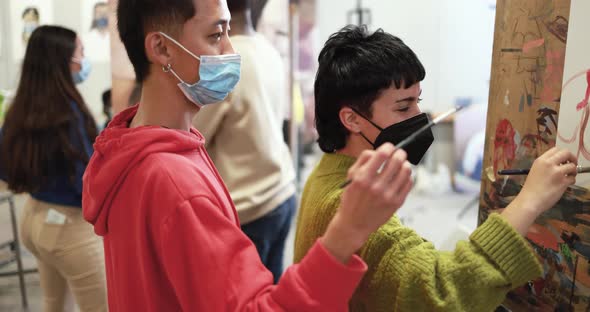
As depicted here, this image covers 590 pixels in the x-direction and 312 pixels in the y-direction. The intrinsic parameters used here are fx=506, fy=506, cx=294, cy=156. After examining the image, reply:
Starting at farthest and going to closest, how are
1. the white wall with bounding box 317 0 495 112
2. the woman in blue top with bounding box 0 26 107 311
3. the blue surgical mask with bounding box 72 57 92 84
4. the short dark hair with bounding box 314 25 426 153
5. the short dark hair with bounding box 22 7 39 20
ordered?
the white wall with bounding box 317 0 495 112 → the short dark hair with bounding box 22 7 39 20 → the blue surgical mask with bounding box 72 57 92 84 → the woman in blue top with bounding box 0 26 107 311 → the short dark hair with bounding box 314 25 426 153

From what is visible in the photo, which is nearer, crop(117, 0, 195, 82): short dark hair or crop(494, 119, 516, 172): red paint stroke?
crop(117, 0, 195, 82): short dark hair

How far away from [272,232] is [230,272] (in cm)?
115

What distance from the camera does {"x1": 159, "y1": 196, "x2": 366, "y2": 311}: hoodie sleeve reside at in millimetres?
704

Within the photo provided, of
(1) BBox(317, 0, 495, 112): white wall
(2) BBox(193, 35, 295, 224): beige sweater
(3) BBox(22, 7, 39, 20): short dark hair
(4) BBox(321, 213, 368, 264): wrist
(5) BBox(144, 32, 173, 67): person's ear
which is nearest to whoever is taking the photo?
(4) BBox(321, 213, 368, 264): wrist

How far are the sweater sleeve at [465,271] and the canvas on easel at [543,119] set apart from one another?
0.26 metres

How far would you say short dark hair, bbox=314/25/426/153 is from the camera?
1.08 m

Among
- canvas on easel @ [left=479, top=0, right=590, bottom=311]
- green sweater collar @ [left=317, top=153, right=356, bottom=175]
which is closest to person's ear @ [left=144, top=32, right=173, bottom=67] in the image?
green sweater collar @ [left=317, top=153, right=356, bottom=175]

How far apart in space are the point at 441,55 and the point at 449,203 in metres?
1.77

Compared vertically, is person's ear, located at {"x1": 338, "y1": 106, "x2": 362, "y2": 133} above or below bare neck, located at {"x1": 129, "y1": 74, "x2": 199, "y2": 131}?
below

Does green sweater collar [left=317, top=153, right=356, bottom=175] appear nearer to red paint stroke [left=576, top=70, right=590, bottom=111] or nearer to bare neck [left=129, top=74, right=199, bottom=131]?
bare neck [left=129, top=74, right=199, bottom=131]

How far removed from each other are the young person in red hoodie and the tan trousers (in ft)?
3.74

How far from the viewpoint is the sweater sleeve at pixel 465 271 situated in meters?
0.87

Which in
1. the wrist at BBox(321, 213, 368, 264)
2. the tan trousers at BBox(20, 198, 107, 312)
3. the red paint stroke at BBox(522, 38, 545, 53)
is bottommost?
the tan trousers at BBox(20, 198, 107, 312)

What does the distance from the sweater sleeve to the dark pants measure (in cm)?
98
